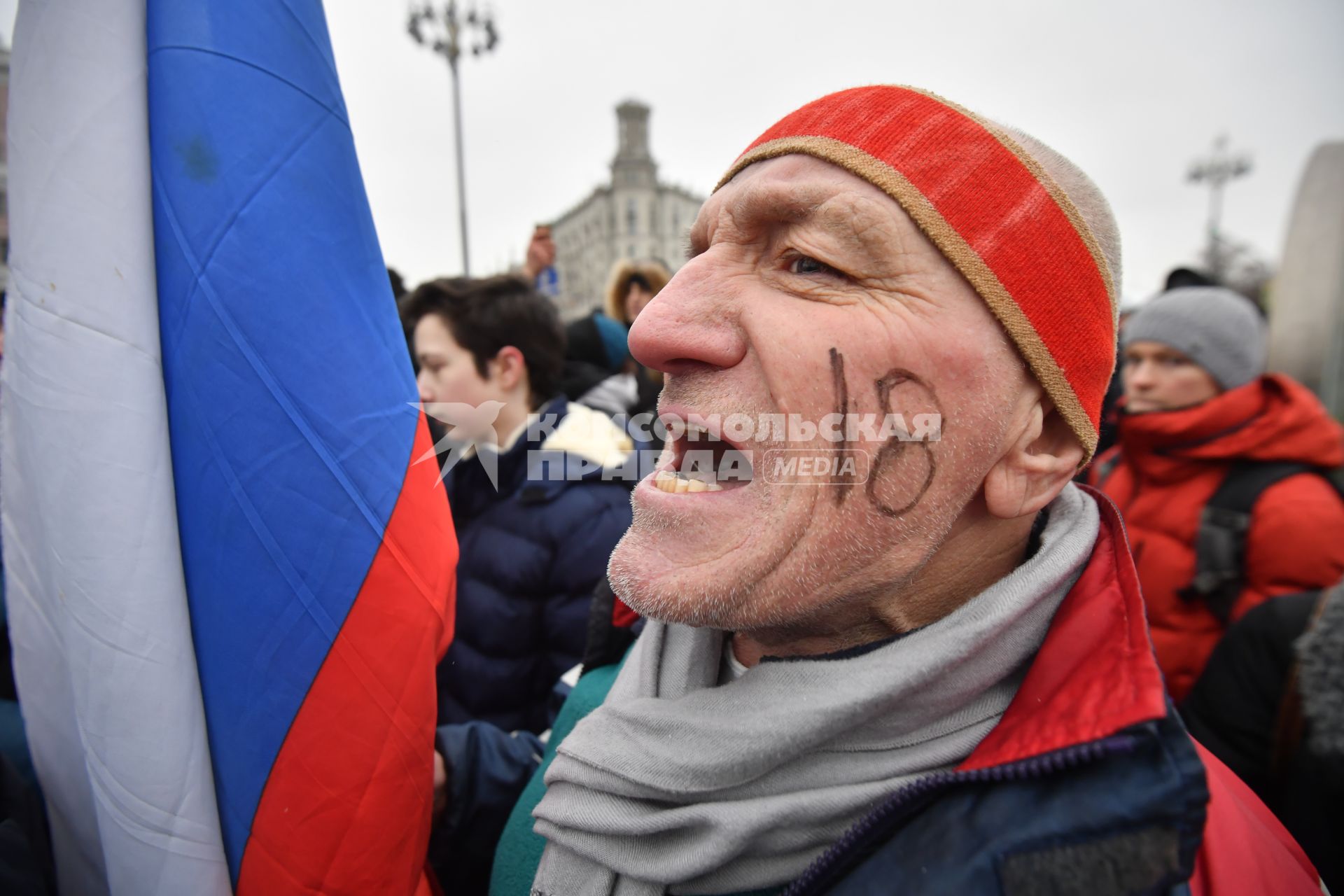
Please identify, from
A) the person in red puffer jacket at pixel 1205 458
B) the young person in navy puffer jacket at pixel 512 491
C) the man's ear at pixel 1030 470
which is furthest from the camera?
the person in red puffer jacket at pixel 1205 458

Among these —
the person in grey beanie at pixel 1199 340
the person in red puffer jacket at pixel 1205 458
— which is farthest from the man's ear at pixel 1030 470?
the person in grey beanie at pixel 1199 340

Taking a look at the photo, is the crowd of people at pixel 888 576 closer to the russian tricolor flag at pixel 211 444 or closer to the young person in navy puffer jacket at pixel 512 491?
the russian tricolor flag at pixel 211 444

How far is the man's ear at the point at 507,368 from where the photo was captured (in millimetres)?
2637

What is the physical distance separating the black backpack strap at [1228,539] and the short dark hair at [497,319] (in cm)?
273

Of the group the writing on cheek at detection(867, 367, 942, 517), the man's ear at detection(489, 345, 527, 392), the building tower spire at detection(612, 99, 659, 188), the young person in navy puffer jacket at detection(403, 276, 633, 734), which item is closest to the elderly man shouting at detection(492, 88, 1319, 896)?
the writing on cheek at detection(867, 367, 942, 517)

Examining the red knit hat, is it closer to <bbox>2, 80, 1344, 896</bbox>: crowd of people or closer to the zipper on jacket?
<bbox>2, 80, 1344, 896</bbox>: crowd of people

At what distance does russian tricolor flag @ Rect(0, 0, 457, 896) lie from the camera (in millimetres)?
957

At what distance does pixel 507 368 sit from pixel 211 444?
5.56 ft

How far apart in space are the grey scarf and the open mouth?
0.32m

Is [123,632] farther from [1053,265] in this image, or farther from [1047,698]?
[1053,265]

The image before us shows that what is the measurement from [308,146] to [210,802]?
3.46ft

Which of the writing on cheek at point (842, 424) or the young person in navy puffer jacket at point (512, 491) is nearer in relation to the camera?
the writing on cheek at point (842, 424)

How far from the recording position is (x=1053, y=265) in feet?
3.46

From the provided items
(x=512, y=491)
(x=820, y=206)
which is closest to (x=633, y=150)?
(x=512, y=491)
